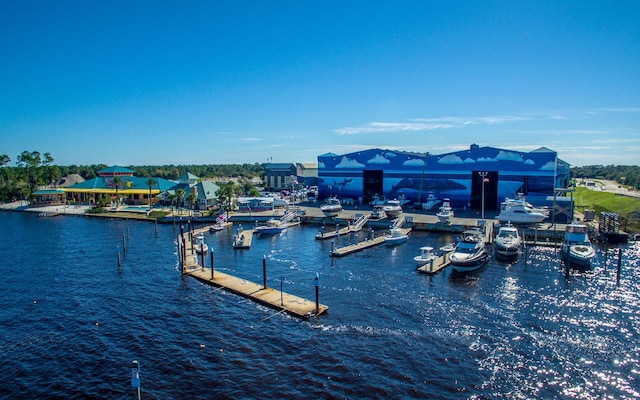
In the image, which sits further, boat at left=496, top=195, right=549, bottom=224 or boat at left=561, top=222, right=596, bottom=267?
boat at left=496, top=195, right=549, bottom=224

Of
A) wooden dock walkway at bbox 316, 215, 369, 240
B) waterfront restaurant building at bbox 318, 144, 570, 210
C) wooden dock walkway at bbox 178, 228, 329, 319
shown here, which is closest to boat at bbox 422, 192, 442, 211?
waterfront restaurant building at bbox 318, 144, 570, 210

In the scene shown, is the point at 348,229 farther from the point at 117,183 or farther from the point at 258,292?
the point at 117,183

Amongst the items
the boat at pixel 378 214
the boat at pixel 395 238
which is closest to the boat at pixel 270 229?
the boat at pixel 378 214

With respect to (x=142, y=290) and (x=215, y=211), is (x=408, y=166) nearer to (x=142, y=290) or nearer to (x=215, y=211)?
(x=215, y=211)

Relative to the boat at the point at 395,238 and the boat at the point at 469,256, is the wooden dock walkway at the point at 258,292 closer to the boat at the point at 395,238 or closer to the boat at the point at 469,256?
the boat at the point at 469,256

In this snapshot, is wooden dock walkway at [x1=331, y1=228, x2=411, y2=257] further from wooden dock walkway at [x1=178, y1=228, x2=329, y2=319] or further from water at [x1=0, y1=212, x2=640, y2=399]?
wooden dock walkway at [x1=178, y1=228, x2=329, y2=319]

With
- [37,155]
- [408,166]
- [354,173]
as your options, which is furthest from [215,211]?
[37,155]
